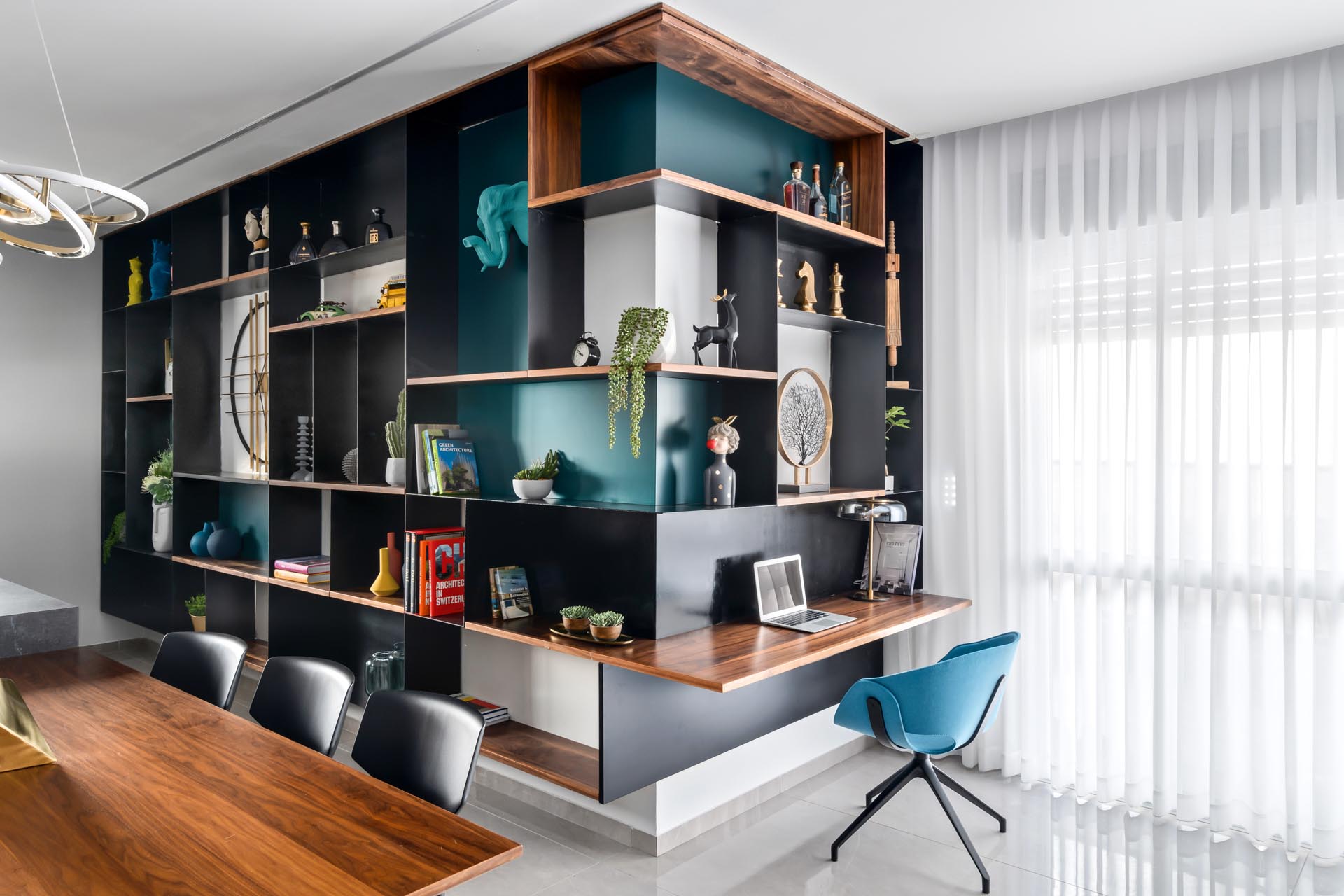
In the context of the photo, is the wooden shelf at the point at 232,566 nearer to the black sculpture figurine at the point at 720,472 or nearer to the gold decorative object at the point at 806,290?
the black sculpture figurine at the point at 720,472

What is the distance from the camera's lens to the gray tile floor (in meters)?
2.76

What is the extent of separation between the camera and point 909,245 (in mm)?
3953

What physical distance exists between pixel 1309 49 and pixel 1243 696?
7.42 feet

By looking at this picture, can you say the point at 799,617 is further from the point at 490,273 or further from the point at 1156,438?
the point at 490,273

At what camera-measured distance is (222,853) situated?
1559mm

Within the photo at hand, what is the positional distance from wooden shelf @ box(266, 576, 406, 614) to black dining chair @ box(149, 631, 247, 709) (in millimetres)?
754

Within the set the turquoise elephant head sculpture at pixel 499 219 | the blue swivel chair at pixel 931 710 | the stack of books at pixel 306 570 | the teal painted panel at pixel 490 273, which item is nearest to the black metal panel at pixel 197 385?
the stack of books at pixel 306 570

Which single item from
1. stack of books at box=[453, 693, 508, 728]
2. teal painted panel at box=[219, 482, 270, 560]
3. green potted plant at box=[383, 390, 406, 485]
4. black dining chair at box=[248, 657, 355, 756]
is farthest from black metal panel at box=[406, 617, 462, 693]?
teal painted panel at box=[219, 482, 270, 560]

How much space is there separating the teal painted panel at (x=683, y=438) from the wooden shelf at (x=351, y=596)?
1.27 m

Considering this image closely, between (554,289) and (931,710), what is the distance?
198 centimetres

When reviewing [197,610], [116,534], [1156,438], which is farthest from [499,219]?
[116,534]

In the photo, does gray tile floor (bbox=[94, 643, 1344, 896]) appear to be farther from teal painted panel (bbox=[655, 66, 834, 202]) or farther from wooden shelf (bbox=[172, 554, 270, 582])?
teal painted panel (bbox=[655, 66, 834, 202])

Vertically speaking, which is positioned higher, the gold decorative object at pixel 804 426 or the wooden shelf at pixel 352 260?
the wooden shelf at pixel 352 260

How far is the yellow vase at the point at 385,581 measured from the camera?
3738mm
